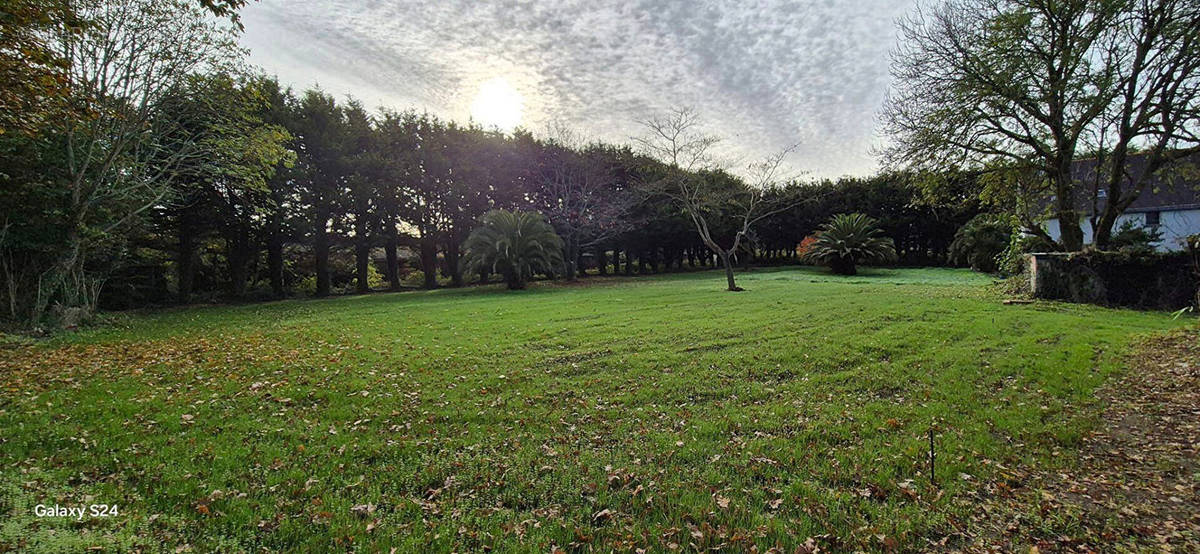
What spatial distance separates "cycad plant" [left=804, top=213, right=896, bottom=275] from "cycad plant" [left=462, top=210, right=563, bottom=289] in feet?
57.1

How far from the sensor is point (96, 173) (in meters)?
13.6

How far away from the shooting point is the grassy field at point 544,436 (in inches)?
119

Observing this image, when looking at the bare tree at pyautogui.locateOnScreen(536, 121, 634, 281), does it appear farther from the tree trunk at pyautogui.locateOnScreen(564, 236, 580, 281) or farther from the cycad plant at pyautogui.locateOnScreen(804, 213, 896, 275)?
the cycad plant at pyautogui.locateOnScreen(804, 213, 896, 275)

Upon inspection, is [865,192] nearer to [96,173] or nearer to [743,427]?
[743,427]

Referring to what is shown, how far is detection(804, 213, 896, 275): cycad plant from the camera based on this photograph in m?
28.6

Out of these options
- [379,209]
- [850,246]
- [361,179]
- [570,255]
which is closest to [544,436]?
[361,179]

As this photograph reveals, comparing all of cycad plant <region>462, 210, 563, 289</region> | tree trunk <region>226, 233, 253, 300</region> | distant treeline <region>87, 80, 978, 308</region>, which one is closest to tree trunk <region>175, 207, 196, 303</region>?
distant treeline <region>87, 80, 978, 308</region>

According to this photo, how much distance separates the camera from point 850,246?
28.7 m

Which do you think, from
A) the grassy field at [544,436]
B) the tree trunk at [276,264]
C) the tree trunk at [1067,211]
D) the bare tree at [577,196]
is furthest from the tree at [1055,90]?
the tree trunk at [276,264]

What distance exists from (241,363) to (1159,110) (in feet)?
73.7

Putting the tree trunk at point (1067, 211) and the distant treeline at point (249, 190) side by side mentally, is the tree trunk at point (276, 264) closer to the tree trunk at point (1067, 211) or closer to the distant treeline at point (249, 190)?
the distant treeline at point (249, 190)

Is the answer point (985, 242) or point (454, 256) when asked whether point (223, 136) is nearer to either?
point (454, 256)

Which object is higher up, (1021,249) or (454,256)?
(454,256)

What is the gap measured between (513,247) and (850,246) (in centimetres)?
2032
